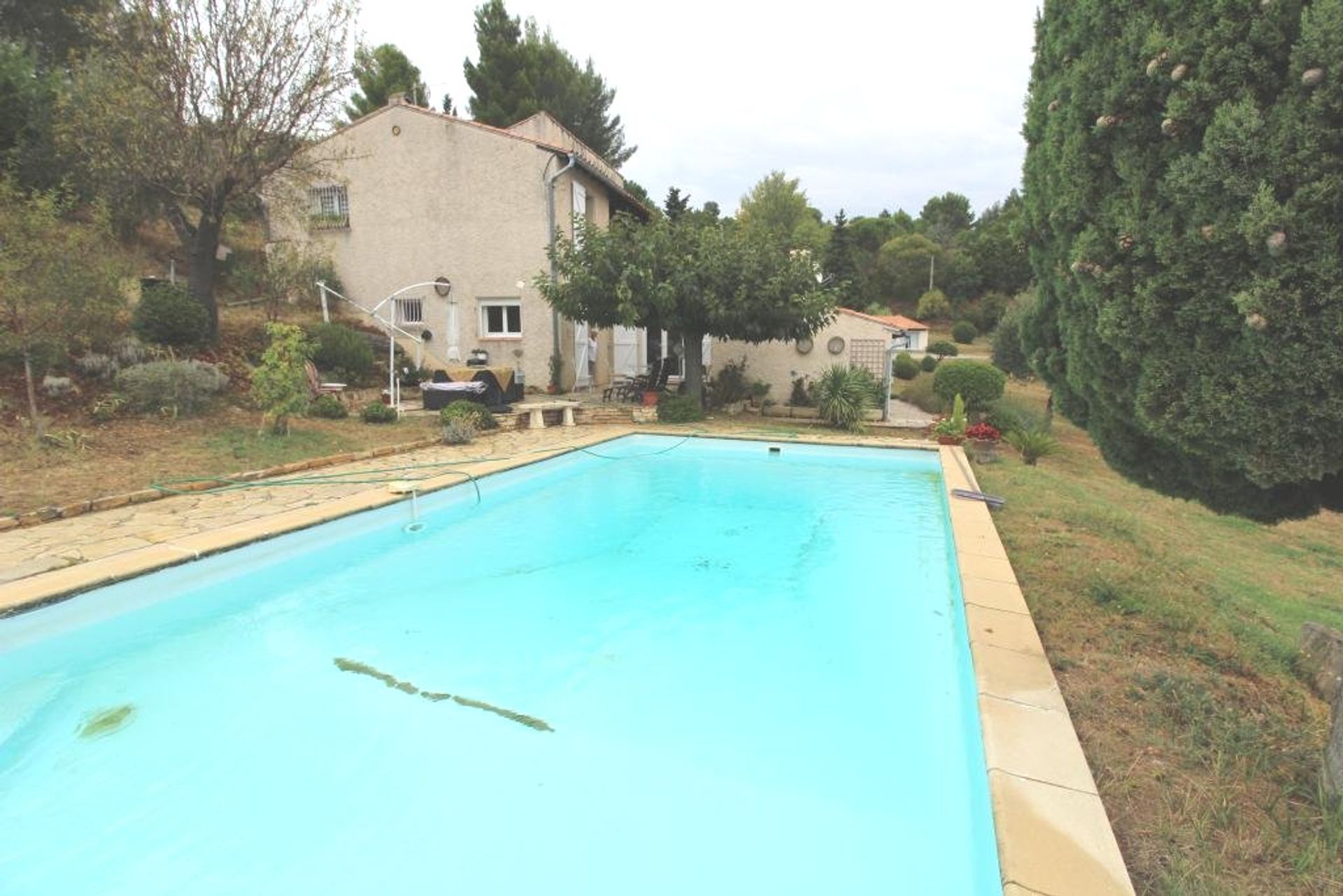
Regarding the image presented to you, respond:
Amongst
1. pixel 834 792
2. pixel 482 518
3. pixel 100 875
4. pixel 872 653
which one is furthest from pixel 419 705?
pixel 482 518

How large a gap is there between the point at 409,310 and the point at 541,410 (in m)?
5.97

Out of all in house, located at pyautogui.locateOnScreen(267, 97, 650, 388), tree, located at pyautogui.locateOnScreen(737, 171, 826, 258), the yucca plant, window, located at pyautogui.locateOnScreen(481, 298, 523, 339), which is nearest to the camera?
the yucca plant

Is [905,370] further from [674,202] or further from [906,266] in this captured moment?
[906,266]

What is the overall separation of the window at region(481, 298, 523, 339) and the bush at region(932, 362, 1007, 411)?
35.1 ft

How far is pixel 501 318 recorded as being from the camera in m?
16.0

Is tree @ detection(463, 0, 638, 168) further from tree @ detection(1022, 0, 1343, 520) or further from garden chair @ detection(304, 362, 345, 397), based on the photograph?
tree @ detection(1022, 0, 1343, 520)

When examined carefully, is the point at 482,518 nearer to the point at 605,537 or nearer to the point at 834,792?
the point at 605,537

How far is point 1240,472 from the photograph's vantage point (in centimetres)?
308

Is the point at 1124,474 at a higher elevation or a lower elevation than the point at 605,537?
higher

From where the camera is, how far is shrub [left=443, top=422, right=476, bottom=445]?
10430 millimetres

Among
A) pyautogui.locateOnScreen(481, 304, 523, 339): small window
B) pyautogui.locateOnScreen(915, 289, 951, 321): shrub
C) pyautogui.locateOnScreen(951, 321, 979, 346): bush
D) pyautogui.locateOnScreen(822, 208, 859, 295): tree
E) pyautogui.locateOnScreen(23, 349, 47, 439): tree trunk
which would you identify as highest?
pyautogui.locateOnScreen(822, 208, 859, 295): tree

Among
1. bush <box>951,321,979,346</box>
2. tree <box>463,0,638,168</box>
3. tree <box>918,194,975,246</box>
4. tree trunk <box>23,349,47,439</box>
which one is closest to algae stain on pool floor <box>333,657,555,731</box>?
tree trunk <box>23,349,47,439</box>

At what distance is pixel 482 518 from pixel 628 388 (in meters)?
8.13

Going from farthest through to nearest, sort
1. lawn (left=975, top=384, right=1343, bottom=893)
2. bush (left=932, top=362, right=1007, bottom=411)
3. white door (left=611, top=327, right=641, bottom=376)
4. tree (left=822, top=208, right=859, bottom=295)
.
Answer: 1. tree (left=822, top=208, right=859, bottom=295)
2. white door (left=611, top=327, right=641, bottom=376)
3. bush (left=932, top=362, right=1007, bottom=411)
4. lawn (left=975, top=384, right=1343, bottom=893)
